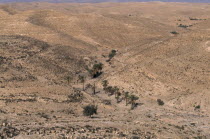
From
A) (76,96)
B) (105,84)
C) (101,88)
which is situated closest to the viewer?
(76,96)

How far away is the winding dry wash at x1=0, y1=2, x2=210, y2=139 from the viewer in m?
23.3

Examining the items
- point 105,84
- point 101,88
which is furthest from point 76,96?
point 101,88

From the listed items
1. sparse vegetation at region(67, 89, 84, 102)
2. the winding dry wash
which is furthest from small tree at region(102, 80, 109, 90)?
sparse vegetation at region(67, 89, 84, 102)

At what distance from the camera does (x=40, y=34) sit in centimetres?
7331

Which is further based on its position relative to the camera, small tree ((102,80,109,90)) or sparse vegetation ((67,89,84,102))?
small tree ((102,80,109,90))

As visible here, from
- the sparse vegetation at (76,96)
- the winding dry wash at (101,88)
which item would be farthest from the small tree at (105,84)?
the sparse vegetation at (76,96)

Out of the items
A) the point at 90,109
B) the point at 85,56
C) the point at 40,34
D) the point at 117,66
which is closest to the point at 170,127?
the point at 90,109

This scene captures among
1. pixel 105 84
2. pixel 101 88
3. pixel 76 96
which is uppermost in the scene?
pixel 76 96

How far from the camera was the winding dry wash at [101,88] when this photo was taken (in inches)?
918

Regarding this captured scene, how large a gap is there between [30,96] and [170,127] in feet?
→ 56.9

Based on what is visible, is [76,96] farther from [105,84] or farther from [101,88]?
[101,88]

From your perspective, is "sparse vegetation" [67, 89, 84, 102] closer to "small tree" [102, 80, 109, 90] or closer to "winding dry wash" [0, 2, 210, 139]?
"winding dry wash" [0, 2, 210, 139]

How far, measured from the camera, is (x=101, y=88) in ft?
142

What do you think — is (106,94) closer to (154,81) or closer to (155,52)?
(154,81)
